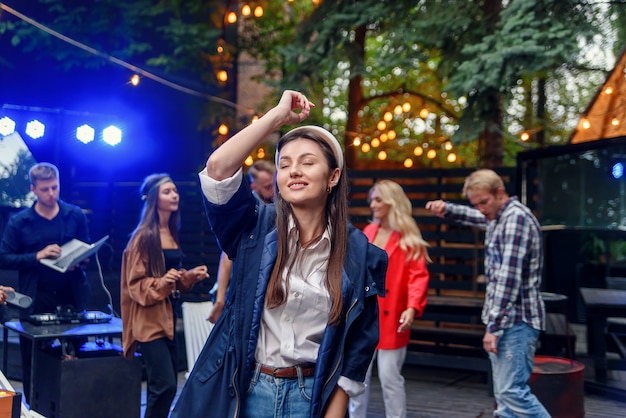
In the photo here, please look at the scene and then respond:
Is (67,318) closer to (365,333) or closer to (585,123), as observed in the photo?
(365,333)

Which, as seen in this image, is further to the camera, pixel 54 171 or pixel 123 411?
pixel 54 171

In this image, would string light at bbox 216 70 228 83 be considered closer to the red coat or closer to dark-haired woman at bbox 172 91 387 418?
the red coat

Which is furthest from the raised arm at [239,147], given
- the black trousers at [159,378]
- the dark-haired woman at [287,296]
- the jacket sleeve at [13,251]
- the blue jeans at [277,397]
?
the jacket sleeve at [13,251]

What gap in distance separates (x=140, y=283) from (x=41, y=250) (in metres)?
1.43

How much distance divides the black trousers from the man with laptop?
1.27 metres

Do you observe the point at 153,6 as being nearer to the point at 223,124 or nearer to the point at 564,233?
the point at 223,124

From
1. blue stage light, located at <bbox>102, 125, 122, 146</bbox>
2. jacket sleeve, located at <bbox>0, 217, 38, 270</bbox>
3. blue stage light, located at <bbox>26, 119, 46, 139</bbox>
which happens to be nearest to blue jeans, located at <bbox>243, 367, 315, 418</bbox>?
jacket sleeve, located at <bbox>0, 217, 38, 270</bbox>

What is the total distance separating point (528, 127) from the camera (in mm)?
13148

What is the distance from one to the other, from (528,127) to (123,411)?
9.24 metres

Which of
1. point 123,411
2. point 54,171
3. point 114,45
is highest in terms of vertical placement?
point 114,45

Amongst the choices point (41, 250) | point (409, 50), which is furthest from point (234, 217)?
point (409, 50)

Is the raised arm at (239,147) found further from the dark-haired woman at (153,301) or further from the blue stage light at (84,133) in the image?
the blue stage light at (84,133)

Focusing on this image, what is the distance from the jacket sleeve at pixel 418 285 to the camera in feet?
20.6

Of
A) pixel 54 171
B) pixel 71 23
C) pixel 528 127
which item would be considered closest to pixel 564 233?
pixel 528 127
